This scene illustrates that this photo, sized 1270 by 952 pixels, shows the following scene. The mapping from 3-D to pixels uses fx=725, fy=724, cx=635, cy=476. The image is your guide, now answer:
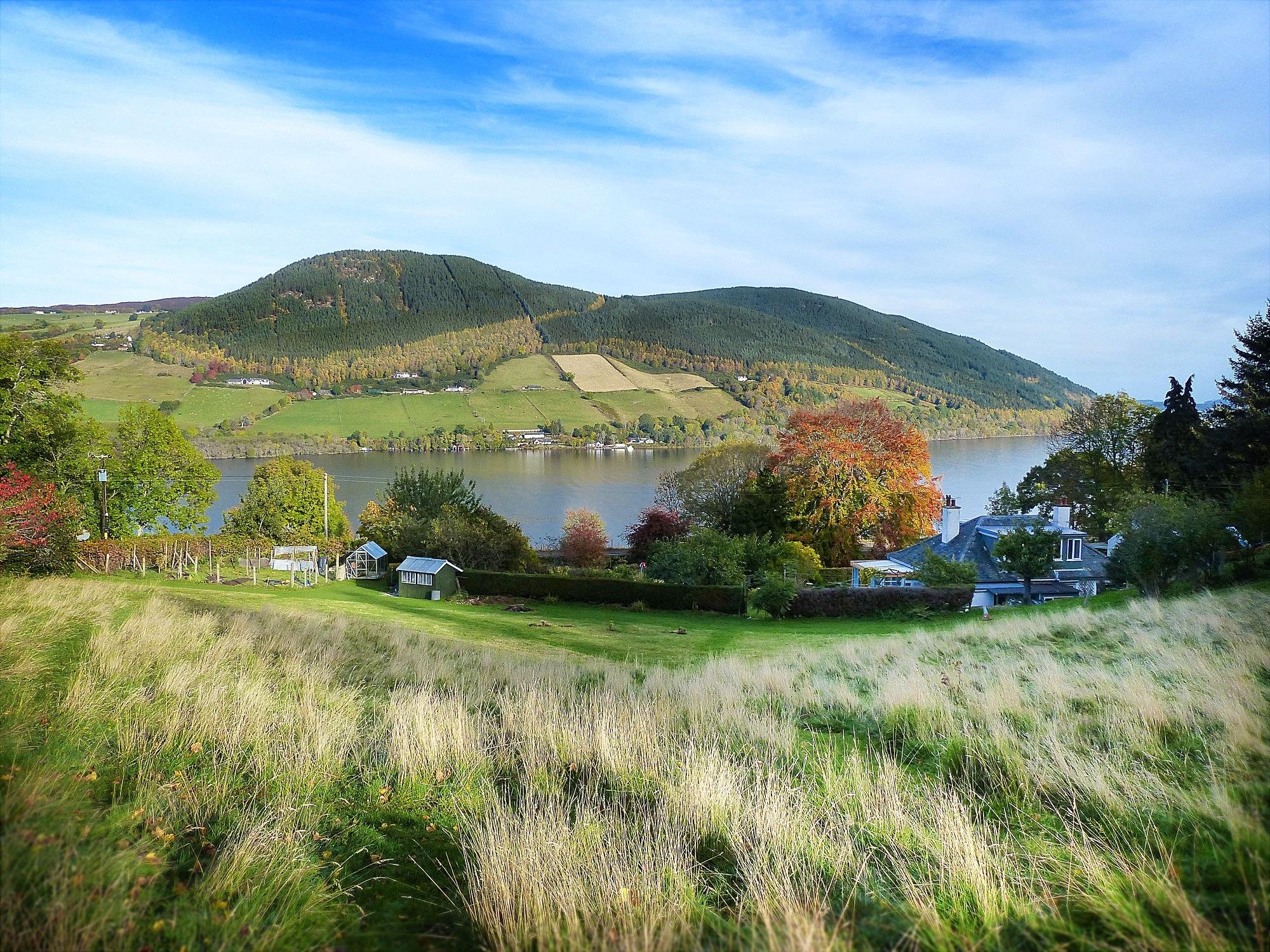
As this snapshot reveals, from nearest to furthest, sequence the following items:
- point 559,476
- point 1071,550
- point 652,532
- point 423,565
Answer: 1. point 423,565
2. point 1071,550
3. point 652,532
4. point 559,476

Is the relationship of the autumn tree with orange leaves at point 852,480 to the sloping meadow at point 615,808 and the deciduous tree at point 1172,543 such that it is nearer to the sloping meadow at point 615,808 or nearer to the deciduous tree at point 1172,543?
the deciduous tree at point 1172,543

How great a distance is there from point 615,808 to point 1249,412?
35.0 metres

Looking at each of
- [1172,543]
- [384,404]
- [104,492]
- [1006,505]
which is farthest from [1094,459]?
[384,404]

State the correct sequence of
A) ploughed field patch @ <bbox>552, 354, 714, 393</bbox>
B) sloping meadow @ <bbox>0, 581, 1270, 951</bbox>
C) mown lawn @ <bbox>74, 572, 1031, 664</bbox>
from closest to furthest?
sloping meadow @ <bbox>0, 581, 1270, 951</bbox>, mown lawn @ <bbox>74, 572, 1031, 664</bbox>, ploughed field patch @ <bbox>552, 354, 714, 393</bbox>

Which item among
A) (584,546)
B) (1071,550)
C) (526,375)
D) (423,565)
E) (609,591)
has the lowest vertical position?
(584,546)

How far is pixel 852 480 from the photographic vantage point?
34.7 metres

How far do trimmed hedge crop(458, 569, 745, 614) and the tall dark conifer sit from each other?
2367 cm

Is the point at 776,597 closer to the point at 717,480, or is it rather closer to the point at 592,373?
the point at 717,480

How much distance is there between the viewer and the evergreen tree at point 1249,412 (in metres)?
28.0

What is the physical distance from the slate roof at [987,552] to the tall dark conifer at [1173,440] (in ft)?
25.7

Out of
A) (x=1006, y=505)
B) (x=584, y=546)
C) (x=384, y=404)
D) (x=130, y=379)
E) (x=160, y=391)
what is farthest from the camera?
(x=384, y=404)

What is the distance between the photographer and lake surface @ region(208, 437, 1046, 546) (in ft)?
213

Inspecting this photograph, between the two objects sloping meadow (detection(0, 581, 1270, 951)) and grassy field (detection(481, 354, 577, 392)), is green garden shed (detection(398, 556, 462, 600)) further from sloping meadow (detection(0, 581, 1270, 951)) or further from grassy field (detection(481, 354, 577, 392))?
grassy field (detection(481, 354, 577, 392))

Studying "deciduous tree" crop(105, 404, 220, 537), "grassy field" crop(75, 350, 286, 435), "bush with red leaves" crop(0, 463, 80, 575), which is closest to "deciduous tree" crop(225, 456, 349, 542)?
"deciduous tree" crop(105, 404, 220, 537)
